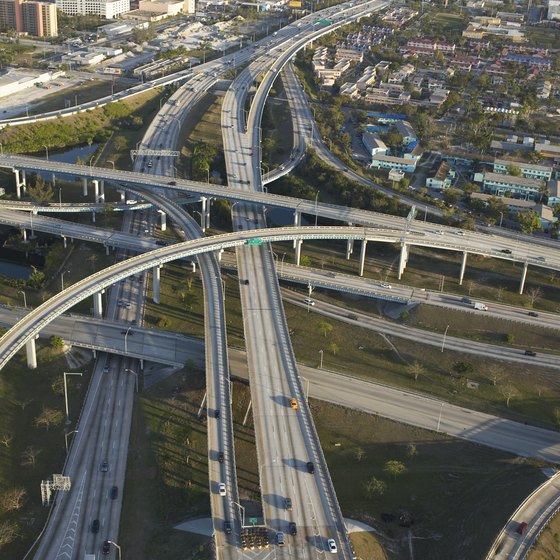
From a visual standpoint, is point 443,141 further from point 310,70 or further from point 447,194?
point 310,70

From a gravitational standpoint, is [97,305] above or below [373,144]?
below

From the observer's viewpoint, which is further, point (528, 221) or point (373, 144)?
point (373, 144)

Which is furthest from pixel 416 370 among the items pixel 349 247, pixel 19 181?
pixel 19 181

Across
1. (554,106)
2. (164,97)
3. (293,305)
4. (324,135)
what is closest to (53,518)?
(293,305)

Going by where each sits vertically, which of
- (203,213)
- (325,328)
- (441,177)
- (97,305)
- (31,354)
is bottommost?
(325,328)

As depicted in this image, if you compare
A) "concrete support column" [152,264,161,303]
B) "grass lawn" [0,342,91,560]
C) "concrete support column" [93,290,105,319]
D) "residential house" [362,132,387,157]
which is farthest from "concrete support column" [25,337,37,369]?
"residential house" [362,132,387,157]

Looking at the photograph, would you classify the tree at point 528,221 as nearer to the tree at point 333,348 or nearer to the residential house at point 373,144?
the residential house at point 373,144

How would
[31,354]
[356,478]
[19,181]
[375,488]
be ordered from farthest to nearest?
[19,181]
[31,354]
[356,478]
[375,488]

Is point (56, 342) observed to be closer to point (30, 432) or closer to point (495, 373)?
point (30, 432)
